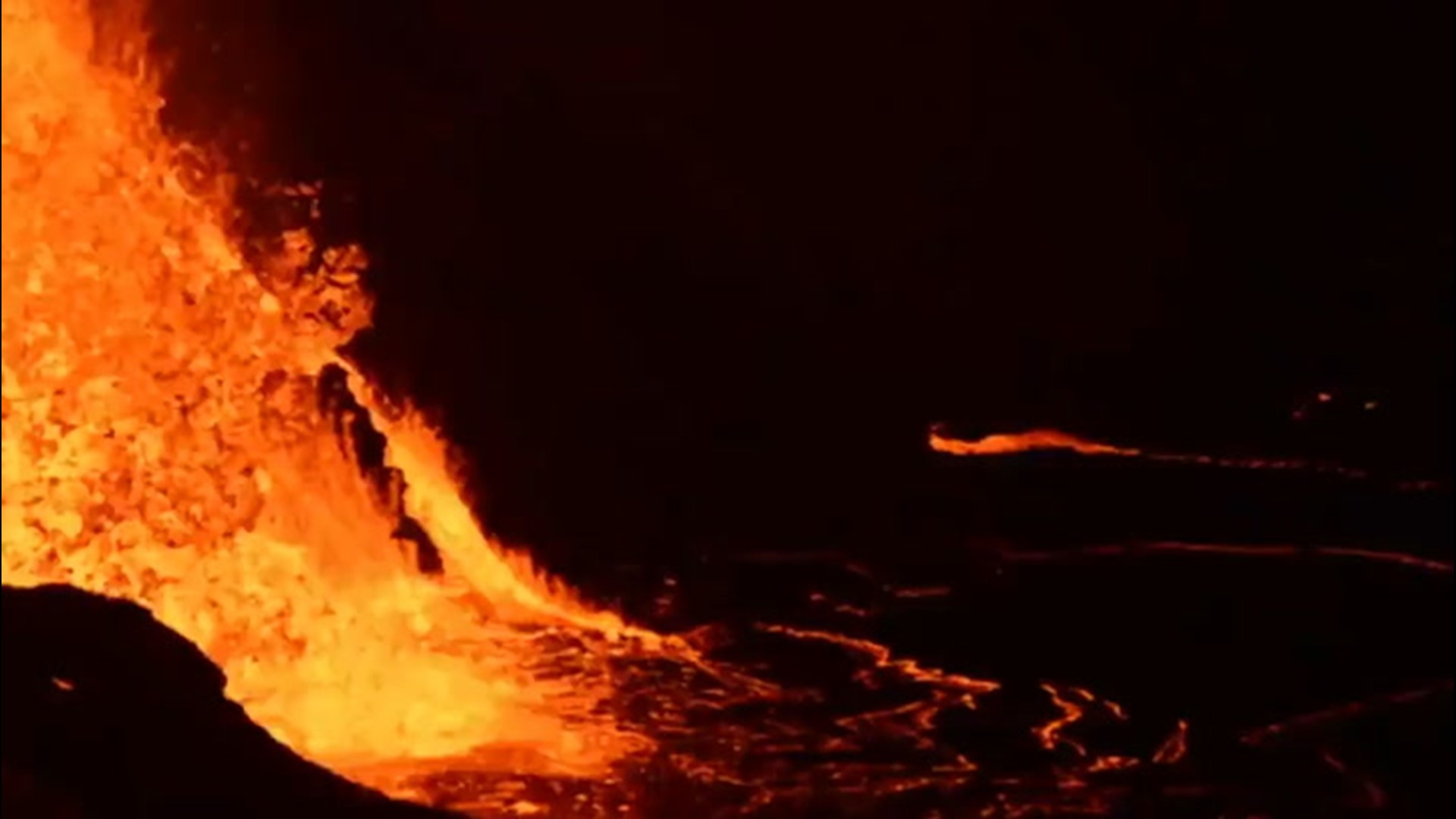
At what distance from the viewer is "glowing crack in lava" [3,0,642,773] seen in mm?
3947

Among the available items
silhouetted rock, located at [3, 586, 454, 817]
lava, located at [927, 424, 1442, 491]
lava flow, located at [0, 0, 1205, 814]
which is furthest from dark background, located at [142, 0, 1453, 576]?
silhouetted rock, located at [3, 586, 454, 817]

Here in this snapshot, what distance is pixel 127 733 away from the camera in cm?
261

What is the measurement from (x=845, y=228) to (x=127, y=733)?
85.6 inches

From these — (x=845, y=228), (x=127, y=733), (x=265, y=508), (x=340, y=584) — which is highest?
(x=845, y=228)

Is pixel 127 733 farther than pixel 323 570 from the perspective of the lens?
No

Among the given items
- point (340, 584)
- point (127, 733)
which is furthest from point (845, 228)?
point (127, 733)

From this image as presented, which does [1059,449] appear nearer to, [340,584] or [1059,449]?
[1059,449]

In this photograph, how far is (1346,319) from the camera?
13.9ft

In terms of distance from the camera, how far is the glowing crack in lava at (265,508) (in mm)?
3947

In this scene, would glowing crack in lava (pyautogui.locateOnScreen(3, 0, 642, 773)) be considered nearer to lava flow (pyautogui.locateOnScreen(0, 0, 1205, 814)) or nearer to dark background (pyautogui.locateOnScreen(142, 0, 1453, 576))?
lava flow (pyautogui.locateOnScreen(0, 0, 1205, 814))

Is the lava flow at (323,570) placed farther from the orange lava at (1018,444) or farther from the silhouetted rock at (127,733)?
the silhouetted rock at (127,733)

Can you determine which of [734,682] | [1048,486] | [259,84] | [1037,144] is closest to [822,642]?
[734,682]

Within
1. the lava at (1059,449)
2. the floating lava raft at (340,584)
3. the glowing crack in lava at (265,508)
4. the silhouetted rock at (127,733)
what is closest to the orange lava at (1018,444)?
the lava at (1059,449)

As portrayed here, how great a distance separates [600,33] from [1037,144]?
100 cm
